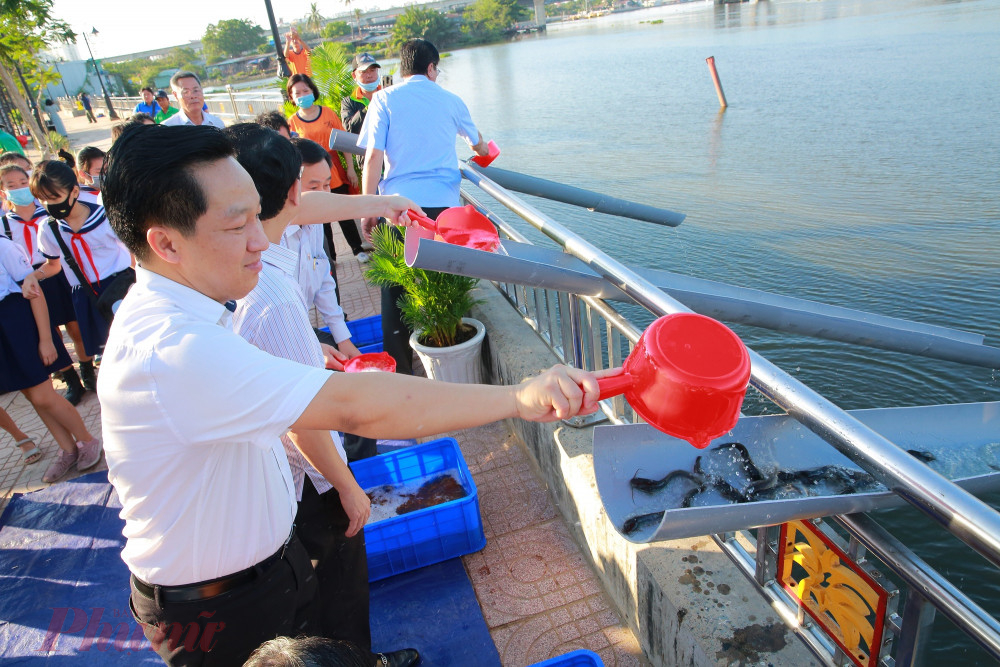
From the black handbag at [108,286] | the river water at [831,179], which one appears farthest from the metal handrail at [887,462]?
the black handbag at [108,286]

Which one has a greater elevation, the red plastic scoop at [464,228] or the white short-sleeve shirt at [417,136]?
the white short-sleeve shirt at [417,136]

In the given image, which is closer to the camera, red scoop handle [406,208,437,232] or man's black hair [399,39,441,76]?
red scoop handle [406,208,437,232]

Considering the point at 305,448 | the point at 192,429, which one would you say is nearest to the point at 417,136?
the point at 305,448

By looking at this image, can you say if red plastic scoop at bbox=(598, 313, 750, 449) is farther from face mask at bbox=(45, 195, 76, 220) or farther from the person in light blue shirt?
face mask at bbox=(45, 195, 76, 220)

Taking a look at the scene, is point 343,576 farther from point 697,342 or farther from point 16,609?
point 16,609

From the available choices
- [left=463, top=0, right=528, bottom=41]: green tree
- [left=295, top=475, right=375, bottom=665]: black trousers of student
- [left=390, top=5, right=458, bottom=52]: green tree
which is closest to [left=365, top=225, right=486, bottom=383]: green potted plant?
[left=295, top=475, right=375, bottom=665]: black trousers of student

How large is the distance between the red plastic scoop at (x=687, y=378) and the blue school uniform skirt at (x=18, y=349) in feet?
13.1

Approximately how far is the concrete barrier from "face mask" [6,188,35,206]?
13.0 ft

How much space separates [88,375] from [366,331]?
2326mm

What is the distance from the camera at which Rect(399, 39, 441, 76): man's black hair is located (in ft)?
12.8

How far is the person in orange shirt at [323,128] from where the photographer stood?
5.99 m

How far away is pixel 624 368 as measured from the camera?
4.09ft

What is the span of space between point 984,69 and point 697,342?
55.4 ft

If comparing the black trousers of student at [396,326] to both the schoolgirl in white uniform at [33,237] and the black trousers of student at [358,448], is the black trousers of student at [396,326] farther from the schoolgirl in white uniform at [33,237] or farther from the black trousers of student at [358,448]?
the schoolgirl in white uniform at [33,237]
